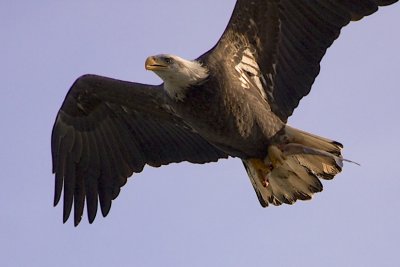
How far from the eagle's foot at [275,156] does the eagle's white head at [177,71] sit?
1.03m

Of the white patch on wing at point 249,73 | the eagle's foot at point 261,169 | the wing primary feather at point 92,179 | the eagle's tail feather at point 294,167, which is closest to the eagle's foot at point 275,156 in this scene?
the eagle's tail feather at point 294,167

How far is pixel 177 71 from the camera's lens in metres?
10.3

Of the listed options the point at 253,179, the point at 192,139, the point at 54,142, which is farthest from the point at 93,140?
the point at 253,179

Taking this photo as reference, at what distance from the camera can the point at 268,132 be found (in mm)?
10664

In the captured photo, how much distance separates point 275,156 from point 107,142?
2.42 metres

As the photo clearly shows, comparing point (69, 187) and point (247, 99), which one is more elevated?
point (247, 99)

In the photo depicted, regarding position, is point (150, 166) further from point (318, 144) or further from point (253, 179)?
point (318, 144)

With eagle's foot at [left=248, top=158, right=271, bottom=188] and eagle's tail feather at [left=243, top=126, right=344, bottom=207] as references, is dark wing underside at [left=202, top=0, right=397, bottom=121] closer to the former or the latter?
eagle's tail feather at [left=243, top=126, right=344, bottom=207]

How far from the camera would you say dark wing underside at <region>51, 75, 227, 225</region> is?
11680 millimetres

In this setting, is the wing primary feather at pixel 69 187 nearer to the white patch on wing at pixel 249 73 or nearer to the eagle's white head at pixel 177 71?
the eagle's white head at pixel 177 71

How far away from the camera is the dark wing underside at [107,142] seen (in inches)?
460

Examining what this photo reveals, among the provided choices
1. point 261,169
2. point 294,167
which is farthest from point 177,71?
point 294,167

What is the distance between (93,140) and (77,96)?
63cm

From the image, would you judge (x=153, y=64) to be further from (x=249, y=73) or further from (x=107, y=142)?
(x=107, y=142)
